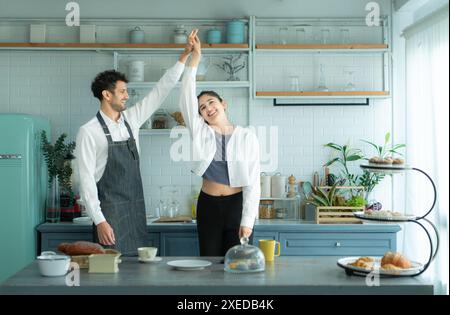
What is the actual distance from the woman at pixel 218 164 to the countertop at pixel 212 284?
1.06 m

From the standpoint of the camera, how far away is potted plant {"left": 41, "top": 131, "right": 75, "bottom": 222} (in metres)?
6.09

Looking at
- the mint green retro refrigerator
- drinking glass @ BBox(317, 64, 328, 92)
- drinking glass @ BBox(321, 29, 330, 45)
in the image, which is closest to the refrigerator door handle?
the mint green retro refrigerator

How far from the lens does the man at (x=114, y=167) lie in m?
4.63

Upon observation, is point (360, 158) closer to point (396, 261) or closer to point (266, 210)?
point (266, 210)

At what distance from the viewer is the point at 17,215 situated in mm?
5816

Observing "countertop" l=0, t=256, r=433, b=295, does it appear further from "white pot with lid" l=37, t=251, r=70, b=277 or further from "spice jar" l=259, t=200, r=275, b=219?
"spice jar" l=259, t=200, r=275, b=219

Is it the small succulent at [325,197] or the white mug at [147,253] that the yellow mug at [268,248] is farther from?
the small succulent at [325,197]

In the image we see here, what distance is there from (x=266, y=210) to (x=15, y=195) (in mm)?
2261

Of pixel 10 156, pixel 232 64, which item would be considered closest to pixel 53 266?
pixel 10 156

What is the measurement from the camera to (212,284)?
3334mm

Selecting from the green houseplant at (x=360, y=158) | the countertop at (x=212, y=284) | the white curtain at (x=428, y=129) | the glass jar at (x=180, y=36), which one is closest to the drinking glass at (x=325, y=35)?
the white curtain at (x=428, y=129)

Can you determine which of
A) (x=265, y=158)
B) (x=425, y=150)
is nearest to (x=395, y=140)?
(x=425, y=150)

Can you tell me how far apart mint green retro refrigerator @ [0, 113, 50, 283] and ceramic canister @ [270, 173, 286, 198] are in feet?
7.22

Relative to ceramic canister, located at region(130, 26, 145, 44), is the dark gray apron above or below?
below
